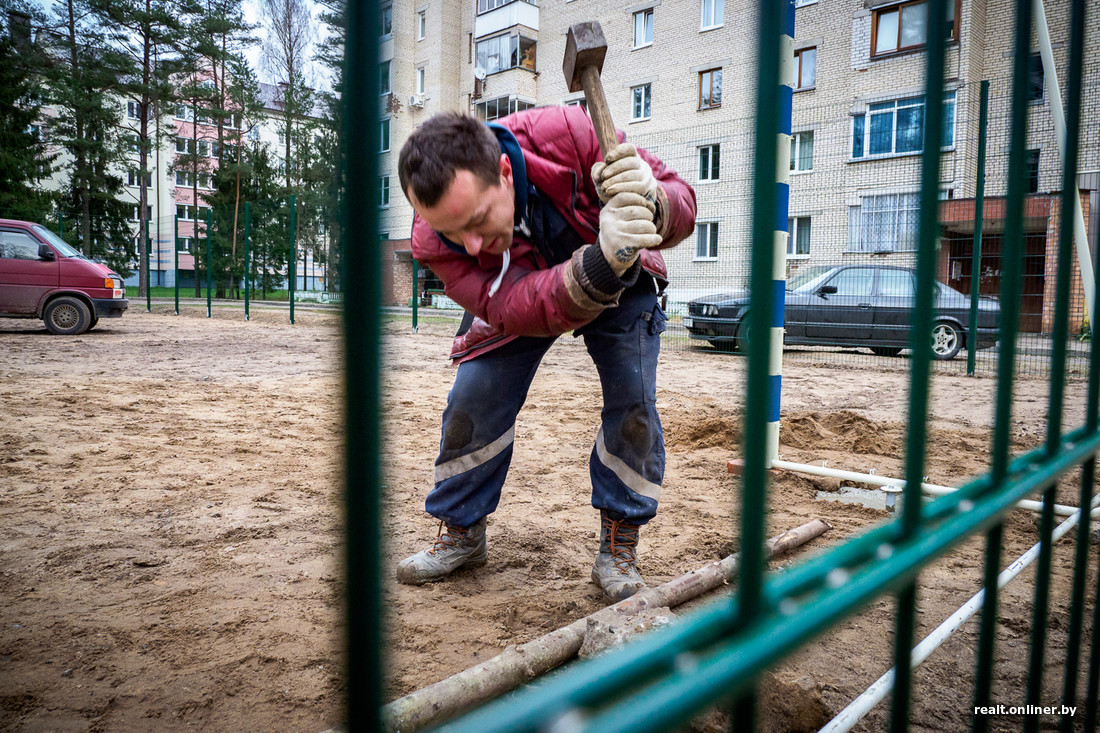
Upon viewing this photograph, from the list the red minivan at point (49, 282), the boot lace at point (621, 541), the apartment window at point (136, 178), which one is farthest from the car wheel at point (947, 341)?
the apartment window at point (136, 178)

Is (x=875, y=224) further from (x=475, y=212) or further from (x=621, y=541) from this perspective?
(x=475, y=212)

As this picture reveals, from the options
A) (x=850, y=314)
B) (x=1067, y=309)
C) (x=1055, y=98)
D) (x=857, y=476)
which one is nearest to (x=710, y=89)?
(x=850, y=314)

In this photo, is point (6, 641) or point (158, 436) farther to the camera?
point (158, 436)

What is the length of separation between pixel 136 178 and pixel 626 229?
82.5 ft

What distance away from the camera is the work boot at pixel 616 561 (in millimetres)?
2109

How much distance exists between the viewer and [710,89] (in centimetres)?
1992

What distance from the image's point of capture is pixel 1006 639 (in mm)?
1956

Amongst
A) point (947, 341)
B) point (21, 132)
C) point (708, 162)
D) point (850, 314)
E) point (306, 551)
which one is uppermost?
point (21, 132)

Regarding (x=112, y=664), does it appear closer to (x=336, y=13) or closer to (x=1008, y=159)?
(x=336, y=13)

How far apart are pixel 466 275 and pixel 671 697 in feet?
5.61

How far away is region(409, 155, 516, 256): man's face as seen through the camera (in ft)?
5.68

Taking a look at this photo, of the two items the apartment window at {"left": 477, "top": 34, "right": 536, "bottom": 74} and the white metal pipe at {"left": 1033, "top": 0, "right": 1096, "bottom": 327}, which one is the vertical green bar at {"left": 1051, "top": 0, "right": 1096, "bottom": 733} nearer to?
the white metal pipe at {"left": 1033, "top": 0, "right": 1096, "bottom": 327}

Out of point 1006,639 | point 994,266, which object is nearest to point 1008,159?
point 1006,639

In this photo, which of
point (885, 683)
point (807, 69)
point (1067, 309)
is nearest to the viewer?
point (1067, 309)
